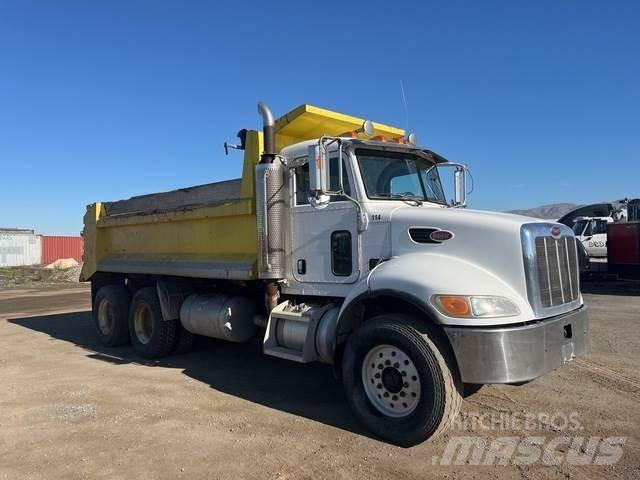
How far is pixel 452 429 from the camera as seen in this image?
4.76 m

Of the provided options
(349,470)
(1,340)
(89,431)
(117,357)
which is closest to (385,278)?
(349,470)

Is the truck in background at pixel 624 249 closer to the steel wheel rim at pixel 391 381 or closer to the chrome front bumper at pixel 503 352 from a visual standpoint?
the chrome front bumper at pixel 503 352

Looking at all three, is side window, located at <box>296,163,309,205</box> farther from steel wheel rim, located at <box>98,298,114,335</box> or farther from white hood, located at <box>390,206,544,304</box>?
steel wheel rim, located at <box>98,298,114,335</box>

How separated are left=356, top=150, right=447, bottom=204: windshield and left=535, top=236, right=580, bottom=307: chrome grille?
1.60 meters

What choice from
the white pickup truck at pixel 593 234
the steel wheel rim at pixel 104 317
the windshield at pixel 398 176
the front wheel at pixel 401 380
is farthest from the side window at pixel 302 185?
the white pickup truck at pixel 593 234

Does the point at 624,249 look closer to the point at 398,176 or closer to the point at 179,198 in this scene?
the point at 398,176

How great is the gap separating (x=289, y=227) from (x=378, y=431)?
2601 mm

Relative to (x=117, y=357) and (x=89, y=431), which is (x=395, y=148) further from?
(x=117, y=357)

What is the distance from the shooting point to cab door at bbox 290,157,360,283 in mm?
5609

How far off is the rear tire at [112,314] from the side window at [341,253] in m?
4.84

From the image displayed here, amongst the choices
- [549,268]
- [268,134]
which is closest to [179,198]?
[268,134]

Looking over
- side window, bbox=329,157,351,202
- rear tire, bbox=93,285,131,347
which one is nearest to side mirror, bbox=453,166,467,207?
side window, bbox=329,157,351,202

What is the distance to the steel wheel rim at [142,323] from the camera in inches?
336

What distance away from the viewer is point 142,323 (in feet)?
28.4
